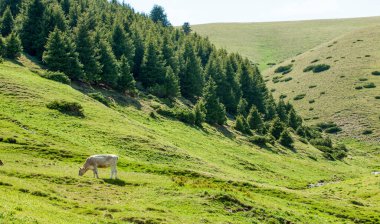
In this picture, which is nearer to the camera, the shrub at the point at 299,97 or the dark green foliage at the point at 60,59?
the dark green foliage at the point at 60,59

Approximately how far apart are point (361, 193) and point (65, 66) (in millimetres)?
57124

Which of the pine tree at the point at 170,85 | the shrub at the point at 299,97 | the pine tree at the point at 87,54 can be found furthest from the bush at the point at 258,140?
the shrub at the point at 299,97

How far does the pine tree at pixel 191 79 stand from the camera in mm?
116000

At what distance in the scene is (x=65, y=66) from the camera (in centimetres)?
8444

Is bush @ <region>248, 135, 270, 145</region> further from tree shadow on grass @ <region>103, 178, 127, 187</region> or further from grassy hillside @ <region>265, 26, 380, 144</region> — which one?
tree shadow on grass @ <region>103, 178, 127, 187</region>

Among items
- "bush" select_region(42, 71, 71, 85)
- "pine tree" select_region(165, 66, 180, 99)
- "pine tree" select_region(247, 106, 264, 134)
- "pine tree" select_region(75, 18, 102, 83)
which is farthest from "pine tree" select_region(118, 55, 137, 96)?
"pine tree" select_region(247, 106, 264, 134)

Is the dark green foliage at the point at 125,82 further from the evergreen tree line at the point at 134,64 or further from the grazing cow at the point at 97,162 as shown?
the grazing cow at the point at 97,162

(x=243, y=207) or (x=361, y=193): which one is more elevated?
(x=243, y=207)

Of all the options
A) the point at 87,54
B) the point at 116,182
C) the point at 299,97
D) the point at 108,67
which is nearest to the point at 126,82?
the point at 108,67

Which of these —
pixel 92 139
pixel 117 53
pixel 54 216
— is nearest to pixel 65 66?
pixel 117 53

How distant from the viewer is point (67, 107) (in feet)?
205

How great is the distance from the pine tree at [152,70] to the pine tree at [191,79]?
37.7ft

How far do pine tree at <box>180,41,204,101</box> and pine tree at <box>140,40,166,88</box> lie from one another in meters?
11.5

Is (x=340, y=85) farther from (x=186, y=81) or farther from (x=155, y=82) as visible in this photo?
(x=155, y=82)
